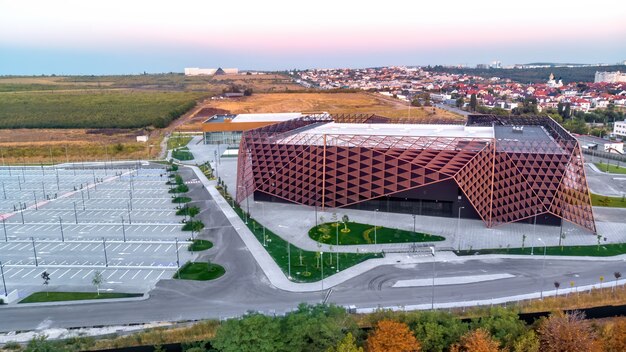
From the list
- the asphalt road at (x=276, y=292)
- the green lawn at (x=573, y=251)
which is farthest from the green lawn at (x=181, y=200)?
the green lawn at (x=573, y=251)

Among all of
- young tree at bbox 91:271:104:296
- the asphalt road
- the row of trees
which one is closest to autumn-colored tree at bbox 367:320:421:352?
the row of trees

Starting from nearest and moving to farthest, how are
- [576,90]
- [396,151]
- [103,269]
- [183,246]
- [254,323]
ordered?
[254,323] → [103,269] → [183,246] → [396,151] → [576,90]

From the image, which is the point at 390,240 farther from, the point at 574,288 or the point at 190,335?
the point at 190,335

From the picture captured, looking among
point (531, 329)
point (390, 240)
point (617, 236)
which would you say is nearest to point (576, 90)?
point (617, 236)

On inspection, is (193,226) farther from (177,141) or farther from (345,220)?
(177,141)

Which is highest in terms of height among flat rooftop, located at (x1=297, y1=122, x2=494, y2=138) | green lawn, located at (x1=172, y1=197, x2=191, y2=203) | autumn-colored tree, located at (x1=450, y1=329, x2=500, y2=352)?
flat rooftop, located at (x1=297, y1=122, x2=494, y2=138)

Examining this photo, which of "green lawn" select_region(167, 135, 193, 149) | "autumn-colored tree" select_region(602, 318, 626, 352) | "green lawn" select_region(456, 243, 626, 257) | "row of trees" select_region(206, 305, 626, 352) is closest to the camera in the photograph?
"row of trees" select_region(206, 305, 626, 352)

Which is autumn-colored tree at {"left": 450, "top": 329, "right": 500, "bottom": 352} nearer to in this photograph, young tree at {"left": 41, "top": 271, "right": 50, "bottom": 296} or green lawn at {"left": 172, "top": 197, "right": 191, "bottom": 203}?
young tree at {"left": 41, "top": 271, "right": 50, "bottom": 296}
